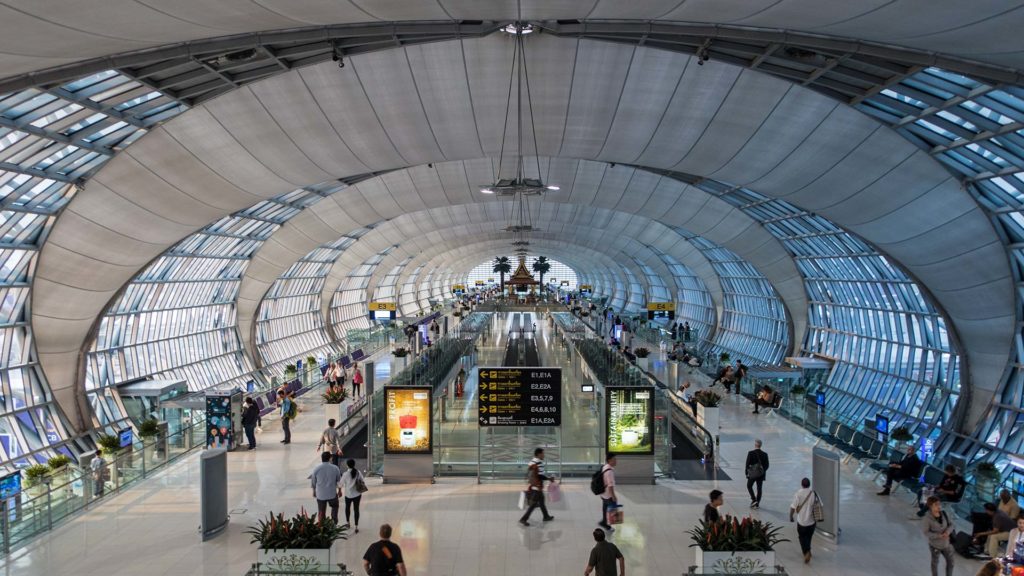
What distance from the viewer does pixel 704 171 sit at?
2597 cm

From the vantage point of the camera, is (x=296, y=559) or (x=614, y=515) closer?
(x=296, y=559)

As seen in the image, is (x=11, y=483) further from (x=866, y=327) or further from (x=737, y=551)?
(x=866, y=327)

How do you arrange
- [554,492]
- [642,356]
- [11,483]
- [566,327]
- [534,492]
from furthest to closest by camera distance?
1. [566,327]
2. [642,356]
3. [11,483]
4. [554,492]
5. [534,492]

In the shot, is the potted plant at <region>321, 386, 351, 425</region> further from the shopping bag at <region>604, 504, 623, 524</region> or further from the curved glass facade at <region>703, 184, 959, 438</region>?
the curved glass facade at <region>703, 184, 959, 438</region>

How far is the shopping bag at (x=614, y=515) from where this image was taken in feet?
34.7

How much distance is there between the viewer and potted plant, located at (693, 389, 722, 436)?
1750cm

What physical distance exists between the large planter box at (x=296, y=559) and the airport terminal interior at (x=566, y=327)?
0.04m

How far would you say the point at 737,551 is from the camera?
8148mm

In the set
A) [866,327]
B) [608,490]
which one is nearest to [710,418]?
[608,490]

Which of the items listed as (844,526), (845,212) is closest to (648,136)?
(845,212)

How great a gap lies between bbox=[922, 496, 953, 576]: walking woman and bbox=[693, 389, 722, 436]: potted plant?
8180mm

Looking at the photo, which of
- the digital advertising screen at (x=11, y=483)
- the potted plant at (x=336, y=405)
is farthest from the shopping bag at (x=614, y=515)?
the digital advertising screen at (x=11, y=483)

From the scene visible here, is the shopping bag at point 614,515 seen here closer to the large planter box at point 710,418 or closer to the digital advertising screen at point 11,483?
the large planter box at point 710,418

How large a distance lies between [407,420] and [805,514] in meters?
7.48
